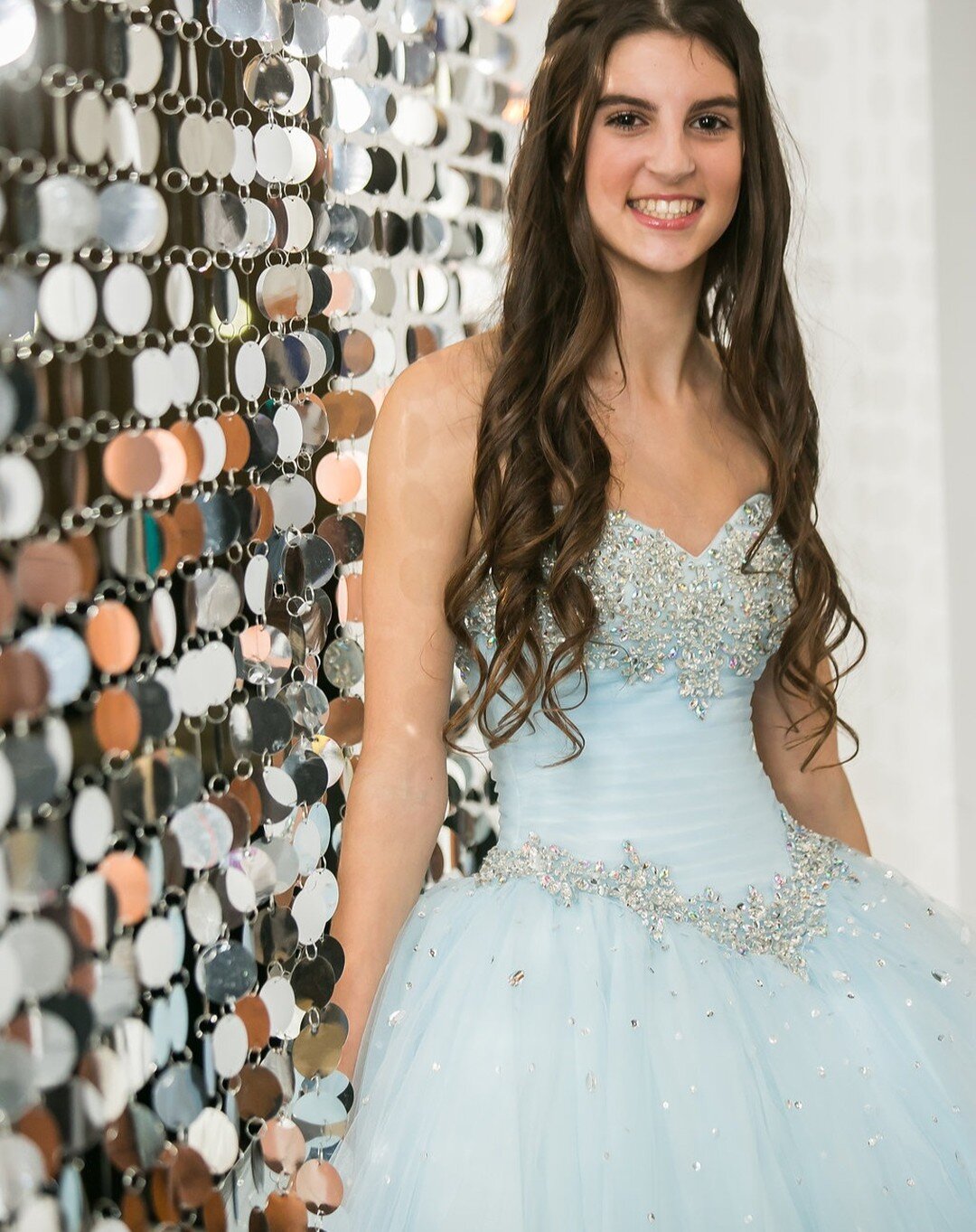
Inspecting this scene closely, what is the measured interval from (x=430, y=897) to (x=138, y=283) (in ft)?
2.07

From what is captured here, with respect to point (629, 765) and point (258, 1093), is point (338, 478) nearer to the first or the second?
point (629, 765)

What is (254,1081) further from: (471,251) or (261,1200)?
(471,251)

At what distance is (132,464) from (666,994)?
62 cm

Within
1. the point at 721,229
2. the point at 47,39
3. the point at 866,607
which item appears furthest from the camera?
the point at 866,607

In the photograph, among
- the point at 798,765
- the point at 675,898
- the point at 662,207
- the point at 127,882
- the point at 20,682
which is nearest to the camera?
the point at 20,682

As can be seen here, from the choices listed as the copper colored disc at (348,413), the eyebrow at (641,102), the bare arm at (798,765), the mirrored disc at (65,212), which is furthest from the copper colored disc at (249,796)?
the eyebrow at (641,102)

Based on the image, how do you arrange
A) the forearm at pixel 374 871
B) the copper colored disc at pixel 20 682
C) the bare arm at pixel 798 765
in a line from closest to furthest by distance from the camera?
the copper colored disc at pixel 20 682, the forearm at pixel 374 871, the bare arm at pixel 798 765

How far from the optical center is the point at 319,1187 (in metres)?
1.20

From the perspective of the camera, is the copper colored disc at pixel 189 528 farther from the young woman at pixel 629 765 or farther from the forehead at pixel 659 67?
the forehead at pixel 659 67

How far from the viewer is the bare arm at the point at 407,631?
4.35 feet

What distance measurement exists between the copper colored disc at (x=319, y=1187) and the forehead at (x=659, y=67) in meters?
1.03

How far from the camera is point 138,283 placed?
1046mm

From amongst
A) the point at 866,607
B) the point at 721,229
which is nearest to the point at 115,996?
the point at 721,229

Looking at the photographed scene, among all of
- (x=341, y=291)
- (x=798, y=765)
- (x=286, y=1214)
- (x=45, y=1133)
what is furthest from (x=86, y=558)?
(x=798, y=765)
